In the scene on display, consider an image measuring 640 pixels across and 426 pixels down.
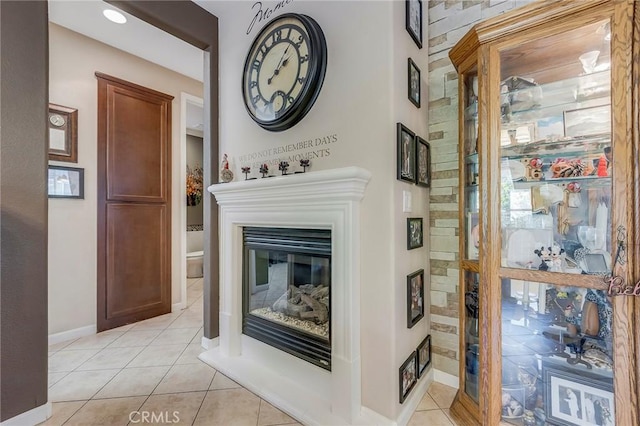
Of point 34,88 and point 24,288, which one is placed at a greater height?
point 34,88

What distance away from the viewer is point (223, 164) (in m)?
2.29

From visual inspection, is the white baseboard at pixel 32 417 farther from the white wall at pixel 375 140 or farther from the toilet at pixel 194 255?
the toilet at pixel 194 255

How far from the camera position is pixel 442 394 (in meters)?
1.85

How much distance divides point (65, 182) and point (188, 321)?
1858mm

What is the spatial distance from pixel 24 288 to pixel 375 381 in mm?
2067

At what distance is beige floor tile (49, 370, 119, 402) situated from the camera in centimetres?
182

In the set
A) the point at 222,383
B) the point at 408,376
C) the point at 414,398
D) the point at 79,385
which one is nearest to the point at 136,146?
the point at 79,385

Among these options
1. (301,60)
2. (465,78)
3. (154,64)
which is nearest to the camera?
(465,78)

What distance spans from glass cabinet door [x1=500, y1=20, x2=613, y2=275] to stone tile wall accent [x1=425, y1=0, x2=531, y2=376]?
476 millimetres

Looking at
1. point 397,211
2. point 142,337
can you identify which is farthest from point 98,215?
point 397,211

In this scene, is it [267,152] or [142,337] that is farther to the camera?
[142,337]

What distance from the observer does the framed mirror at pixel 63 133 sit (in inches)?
101

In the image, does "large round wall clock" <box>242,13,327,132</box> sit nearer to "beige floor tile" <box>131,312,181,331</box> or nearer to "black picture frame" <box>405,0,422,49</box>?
"black picture frame" <box>405,0,422,49</box>

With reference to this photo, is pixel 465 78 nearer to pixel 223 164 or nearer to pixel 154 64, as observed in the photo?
pixel 223 164
